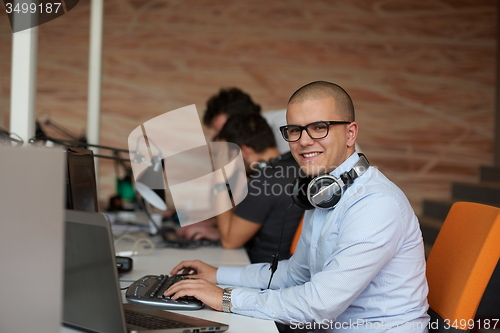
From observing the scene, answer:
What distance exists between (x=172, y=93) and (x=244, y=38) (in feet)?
2.74

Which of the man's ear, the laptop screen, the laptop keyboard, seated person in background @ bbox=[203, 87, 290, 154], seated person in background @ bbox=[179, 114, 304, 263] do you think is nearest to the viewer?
the laptop screen

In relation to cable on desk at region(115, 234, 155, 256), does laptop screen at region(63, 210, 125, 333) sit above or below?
above

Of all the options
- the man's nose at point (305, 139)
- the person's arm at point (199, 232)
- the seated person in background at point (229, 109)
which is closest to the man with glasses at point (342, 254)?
the man's nose at point (305, 139)

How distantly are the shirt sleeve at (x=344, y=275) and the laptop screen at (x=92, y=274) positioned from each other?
0.38 metres

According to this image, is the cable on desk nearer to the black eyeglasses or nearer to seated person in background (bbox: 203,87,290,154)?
the black eyeglasses

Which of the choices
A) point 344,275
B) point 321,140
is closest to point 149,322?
point 344,275

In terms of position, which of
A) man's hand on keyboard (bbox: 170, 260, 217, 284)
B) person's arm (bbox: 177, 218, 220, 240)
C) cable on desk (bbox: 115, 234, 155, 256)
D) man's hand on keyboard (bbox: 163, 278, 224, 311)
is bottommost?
person's arm (bbox: 177, 218, 220, 240)

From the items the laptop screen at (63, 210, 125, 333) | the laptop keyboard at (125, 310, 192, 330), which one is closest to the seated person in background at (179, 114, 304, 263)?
the laptop keyboard at (125, 310, 192, 330)

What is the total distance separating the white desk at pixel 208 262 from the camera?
113 cm

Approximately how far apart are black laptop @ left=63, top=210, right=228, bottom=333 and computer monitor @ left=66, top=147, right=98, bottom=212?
0.36m

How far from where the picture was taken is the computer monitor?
49.8 inches

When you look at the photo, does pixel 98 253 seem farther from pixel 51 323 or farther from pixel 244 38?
pixel 244 38

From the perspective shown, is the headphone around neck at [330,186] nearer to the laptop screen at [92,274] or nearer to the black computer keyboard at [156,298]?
the black computer keyboard at [156,298]

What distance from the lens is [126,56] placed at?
453 cm
